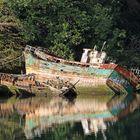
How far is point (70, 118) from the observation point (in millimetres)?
27141

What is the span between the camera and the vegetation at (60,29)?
40.5 m

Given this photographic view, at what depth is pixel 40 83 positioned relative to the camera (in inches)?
1475

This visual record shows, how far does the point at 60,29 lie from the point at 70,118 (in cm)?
1444

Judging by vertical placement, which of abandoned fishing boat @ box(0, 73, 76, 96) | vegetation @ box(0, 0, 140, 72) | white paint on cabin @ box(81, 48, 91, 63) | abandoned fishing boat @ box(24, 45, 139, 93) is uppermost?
vegetation @ box(0, 0, 140, 72)

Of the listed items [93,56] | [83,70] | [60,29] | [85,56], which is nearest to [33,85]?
[83,70]

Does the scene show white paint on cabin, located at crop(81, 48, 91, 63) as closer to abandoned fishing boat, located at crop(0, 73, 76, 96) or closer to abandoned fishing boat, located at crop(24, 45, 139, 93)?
abandoned fishing boat, located at crop(24, 45, 139, 93)

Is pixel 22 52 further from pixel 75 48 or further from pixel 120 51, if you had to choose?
pixel 120 51

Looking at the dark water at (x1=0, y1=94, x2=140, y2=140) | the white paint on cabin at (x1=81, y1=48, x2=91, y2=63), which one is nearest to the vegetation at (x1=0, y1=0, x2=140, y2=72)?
the white paint on cabin at (x1=81, y1=48, x2=91, y2=63)

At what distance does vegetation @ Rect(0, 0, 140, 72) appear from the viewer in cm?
4050

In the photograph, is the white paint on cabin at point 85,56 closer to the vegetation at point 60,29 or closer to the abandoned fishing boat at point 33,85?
the vegetation at point 60,29

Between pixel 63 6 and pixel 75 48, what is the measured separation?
275 cm

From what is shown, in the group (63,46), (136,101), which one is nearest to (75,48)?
(63,46)

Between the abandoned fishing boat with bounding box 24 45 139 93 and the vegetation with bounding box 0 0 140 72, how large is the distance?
2.02 meters

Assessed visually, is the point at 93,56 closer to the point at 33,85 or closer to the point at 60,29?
the point at 60,29
